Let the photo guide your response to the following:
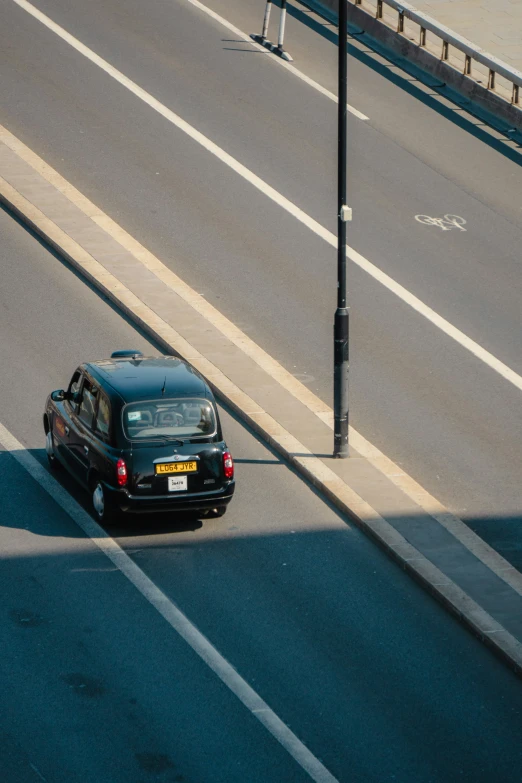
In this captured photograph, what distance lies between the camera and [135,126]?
93.0 feet

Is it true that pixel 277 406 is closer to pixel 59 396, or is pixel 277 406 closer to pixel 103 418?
pixel 59 396

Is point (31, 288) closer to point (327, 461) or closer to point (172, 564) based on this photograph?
point (327, 461)

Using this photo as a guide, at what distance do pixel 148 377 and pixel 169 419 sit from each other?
2.62 feet

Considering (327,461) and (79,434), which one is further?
(327,461)

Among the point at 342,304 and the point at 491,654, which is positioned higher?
the point at 342,304

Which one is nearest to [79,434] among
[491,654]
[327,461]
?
[327,461]

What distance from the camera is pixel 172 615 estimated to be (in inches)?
550

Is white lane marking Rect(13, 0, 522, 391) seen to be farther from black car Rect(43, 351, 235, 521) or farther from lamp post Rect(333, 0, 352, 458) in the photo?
black car Rect(43, 351, 235, 521)

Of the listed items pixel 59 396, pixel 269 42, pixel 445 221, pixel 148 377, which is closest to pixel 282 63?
pixel 269 42

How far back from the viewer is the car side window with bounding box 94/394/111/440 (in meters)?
15.8

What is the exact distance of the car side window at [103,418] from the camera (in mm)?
15828

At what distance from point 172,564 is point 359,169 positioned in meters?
14.5

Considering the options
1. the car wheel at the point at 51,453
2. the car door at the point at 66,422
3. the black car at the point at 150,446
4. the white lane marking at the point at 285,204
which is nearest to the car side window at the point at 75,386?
the car door at the point at 66,422

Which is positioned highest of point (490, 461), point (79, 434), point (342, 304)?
point (342, 304)
